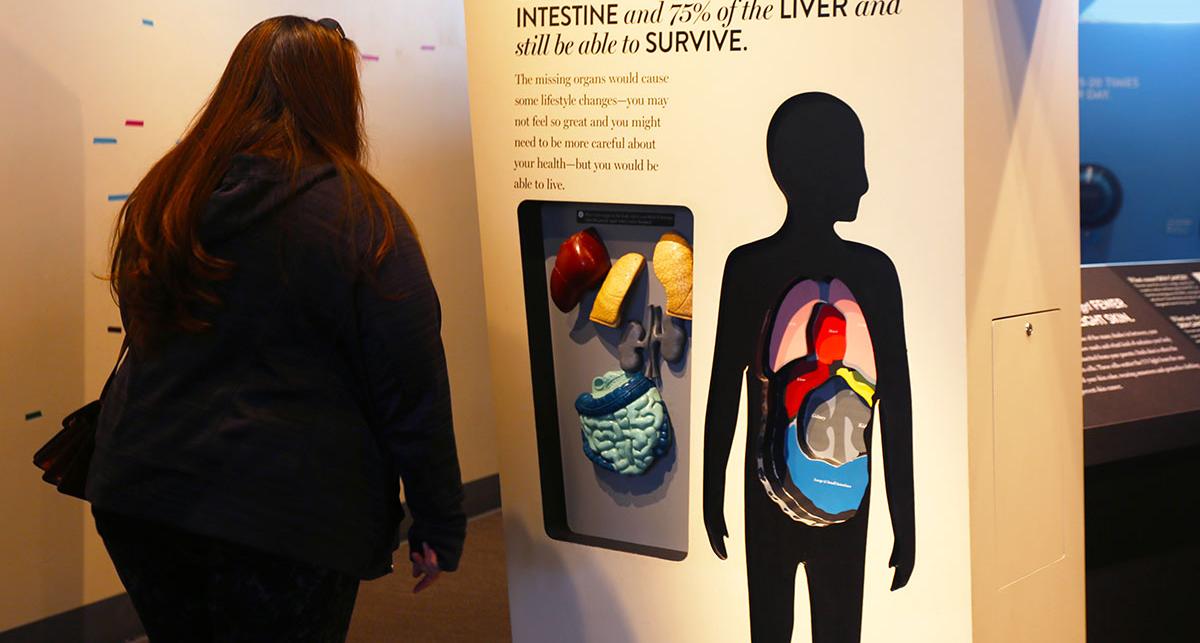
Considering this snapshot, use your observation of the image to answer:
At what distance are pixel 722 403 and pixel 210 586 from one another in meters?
0.93

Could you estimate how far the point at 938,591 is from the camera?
6.38 feet

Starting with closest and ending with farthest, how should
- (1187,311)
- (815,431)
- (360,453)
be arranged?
(360,453) → (815,431) → (1187,311)

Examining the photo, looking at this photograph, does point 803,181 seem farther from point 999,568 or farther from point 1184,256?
point 1184,256

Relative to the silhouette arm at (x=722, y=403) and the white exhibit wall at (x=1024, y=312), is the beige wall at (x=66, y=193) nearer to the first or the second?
the silhouette arm at (x=722, y=403)

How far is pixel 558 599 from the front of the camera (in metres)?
2.47

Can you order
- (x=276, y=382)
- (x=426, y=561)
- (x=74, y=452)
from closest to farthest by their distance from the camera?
(x=276, y=382) → (x=426, y=561) → (x=74, y=452)

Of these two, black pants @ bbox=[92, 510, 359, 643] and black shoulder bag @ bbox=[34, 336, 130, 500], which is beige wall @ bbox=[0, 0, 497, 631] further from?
black pants @ bbox=[92, 510, 359, 643]

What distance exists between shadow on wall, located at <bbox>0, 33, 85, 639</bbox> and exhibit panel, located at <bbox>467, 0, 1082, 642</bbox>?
1.37 metres

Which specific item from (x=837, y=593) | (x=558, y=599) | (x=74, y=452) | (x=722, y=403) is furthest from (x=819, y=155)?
(x=74, y=452)

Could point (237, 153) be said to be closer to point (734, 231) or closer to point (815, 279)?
point (734, 231)

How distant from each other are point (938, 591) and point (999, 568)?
124mm

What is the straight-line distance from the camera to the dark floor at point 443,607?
337cm

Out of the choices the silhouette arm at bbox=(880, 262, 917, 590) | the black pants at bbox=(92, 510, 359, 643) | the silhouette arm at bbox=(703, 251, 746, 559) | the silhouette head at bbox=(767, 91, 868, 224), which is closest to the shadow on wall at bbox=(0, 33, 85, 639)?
the black pants at bbox=(92, 510, 359, 643)

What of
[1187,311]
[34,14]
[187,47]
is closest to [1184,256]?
[1187,311]
